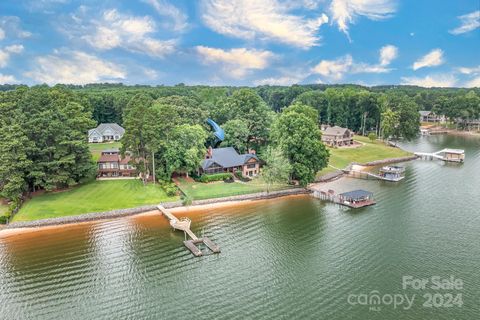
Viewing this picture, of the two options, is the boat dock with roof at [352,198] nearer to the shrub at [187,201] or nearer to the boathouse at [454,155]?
the shrub at [187,201]

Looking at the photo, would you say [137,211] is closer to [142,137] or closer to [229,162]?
[142,137]

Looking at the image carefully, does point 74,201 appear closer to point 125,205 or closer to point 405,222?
point 125,205

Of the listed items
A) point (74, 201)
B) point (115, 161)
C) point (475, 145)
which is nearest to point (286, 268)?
point (74, 201)

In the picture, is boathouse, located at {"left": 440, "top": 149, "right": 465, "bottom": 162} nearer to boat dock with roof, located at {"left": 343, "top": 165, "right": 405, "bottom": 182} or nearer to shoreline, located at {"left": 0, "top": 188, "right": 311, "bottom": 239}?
boat dock with roof, located at {"left": 343, "top": 165, "right": 405, "bottom": 182}

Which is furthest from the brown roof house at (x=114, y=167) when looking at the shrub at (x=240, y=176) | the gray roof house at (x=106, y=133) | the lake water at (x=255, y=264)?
the gray roof house at (x=106, y=133)

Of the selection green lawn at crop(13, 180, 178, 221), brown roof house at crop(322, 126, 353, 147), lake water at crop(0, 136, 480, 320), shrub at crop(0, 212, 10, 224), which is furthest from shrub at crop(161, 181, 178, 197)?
brown roof house at crop(322, 126, 353, 147)

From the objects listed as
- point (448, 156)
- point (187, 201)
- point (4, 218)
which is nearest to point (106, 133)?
point (187, 201)
